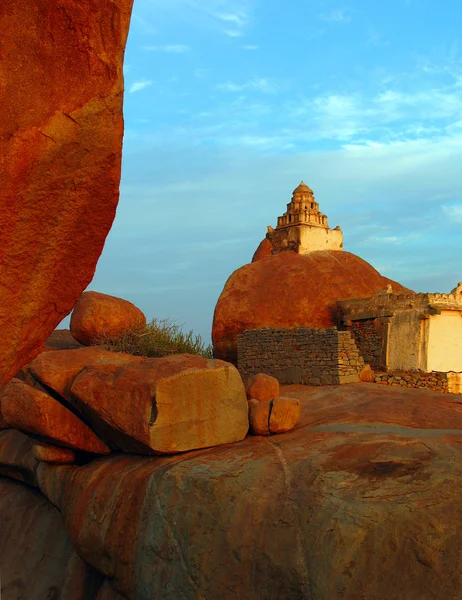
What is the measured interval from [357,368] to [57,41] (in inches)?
445

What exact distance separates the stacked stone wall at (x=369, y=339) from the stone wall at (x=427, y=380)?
3.25 feet

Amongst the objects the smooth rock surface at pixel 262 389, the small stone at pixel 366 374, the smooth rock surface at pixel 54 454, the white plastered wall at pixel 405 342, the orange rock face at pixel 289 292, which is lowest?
the smooth rock surface at pixel 54 454

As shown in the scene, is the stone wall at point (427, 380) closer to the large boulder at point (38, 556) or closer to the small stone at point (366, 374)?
the small stone at point (366, 374)

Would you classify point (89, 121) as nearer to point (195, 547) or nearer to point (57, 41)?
point (57, 41)

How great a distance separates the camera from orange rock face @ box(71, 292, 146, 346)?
16125mm

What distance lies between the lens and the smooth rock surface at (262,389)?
381 inches

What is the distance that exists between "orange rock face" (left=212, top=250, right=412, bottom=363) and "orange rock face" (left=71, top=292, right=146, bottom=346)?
226 cm

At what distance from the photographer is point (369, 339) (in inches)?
590

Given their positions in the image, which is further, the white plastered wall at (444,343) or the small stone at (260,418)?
the white plastered wall at (444,343)

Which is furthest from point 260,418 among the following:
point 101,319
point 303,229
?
point 303,229

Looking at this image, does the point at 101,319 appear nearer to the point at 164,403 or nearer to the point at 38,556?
the point at 38,556

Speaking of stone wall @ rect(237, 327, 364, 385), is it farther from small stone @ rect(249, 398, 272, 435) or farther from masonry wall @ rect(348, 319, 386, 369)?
small stone @ rect(249, 398, 272, 435)

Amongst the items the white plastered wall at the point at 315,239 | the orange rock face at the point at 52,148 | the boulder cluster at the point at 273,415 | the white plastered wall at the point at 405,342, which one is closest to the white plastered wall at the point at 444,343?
the white plastered wall at the point at 405,342

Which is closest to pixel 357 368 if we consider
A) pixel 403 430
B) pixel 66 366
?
pixel 403 430
